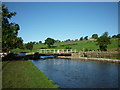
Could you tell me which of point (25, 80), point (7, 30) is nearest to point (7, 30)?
point (7, 30)

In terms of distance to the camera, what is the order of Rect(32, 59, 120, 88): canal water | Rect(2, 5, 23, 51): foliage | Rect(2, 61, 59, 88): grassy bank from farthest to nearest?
1. Rect(2, 5, 23, 51): foliage
2. Rect(32, 59, 120, 88): canal water
3. Rect(2, 61, 59, 88): grassy bank

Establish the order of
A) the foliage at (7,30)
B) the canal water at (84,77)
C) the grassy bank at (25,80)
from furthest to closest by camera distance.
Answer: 1. the foliage at (7,30)
2. the canal water at (84,77)
3. the grassy bank at (25,80)

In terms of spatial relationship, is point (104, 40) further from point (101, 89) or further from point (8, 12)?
point (101, 89)

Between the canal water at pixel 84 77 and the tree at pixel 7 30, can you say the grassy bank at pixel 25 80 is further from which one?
the tree at pixel 7 30

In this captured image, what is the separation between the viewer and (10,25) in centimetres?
3734

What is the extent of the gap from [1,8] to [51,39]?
285 ft

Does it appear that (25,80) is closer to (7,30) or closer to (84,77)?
(84,77)

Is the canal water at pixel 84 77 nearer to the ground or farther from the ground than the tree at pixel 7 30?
nearer to the ground

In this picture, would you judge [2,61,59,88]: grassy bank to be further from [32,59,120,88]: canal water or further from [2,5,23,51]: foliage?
[2,5,23,51]: foliage

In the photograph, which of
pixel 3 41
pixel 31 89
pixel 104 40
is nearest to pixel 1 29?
pixel 3 41

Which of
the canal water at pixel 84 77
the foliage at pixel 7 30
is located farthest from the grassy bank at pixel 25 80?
the foliage at pixel 7 30

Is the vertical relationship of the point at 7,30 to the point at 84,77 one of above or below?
above

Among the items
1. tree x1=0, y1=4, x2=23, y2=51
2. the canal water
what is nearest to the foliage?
tree x1=0, y1=4, x2=23, y2=51

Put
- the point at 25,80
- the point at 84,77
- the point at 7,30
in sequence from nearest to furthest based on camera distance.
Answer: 1. the point at 25,80
2. the point at 84,77
3. the point at 7,30
